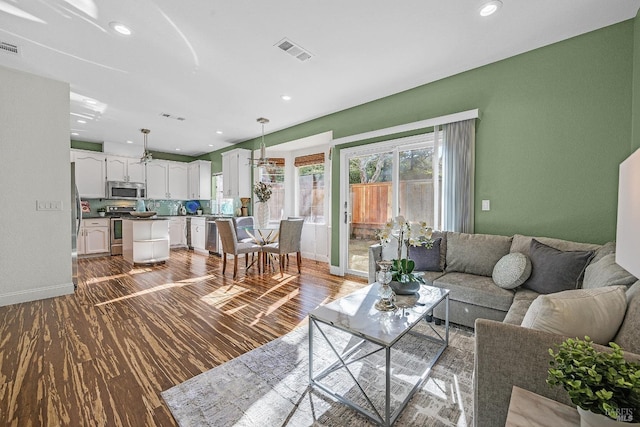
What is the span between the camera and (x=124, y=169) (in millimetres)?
6805

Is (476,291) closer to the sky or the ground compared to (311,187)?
closer to the ground

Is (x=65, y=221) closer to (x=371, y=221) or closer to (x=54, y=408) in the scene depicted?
(x=54, y=408)

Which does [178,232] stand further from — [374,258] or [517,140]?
[517,140]

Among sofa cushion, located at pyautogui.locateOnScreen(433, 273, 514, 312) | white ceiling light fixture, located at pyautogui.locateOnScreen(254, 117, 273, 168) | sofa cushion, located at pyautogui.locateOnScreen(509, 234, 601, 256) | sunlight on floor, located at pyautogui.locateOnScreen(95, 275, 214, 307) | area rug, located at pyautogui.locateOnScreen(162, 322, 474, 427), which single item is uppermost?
white ceiling light fixture, located at pyautogui.locateOnScreen(254, 117, 273, 168)

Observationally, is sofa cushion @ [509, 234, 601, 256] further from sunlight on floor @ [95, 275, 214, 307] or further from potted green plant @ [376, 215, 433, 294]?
sunlight on floor @ [95, 275, 214, 307]

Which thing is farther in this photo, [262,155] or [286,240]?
[262,155]

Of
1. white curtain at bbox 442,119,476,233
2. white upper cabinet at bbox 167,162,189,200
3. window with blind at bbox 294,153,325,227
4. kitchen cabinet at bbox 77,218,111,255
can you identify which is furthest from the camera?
white upper cabinet at bbox 167,162,189,200

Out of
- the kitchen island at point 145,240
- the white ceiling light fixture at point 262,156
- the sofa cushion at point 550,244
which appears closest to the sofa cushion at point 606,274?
the sofa cushion at point 550,244

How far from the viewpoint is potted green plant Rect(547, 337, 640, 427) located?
63 centimetres

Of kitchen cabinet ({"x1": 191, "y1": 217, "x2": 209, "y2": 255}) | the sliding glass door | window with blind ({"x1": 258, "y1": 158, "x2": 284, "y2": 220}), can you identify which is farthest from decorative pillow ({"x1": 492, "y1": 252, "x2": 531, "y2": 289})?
kitchen cabinet ({"x1": 191, "y1": 217, "x2": 209, "y2": 255})

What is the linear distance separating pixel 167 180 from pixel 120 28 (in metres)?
5.76

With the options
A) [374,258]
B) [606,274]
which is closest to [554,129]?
[606,274]

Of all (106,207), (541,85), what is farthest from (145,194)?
(541,85)

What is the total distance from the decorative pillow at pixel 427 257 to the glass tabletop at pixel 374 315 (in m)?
0.71
